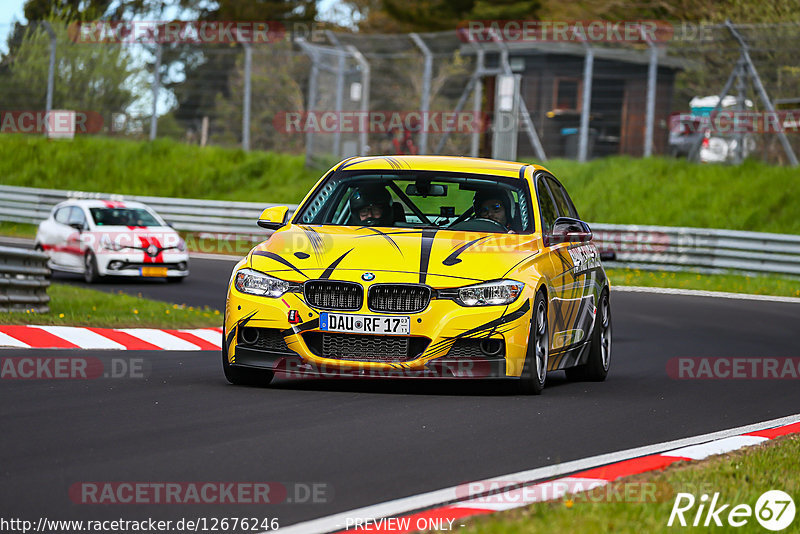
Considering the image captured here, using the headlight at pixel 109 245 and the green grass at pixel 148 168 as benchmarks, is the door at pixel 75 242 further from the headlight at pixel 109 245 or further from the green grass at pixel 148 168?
the green grass at pixel 148 168

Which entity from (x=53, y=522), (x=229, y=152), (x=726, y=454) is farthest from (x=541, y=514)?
(x=229, y=152)

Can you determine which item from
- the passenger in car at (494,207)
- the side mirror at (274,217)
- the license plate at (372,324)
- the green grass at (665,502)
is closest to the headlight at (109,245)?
the side mirror at (274,217)

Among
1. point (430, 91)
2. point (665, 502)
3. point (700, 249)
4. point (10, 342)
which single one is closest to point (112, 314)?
point (10, 342)

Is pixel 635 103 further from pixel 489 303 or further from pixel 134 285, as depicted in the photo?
pixel 489 303

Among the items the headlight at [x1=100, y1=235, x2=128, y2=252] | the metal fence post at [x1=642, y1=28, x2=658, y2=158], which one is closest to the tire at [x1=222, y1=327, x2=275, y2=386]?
the headlight at [x1=100, y1=235, x2=128, y2=252]

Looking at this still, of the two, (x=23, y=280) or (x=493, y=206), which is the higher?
(x=493, y=206)

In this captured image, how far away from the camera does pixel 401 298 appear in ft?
29.9

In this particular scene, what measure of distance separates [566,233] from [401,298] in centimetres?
174

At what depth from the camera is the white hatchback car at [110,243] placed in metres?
22.9

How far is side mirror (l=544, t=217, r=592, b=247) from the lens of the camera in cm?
1026

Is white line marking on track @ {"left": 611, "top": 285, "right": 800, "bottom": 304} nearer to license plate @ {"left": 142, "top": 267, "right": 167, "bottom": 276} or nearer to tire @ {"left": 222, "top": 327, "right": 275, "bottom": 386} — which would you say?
license plate @ {"left": 142, "top": 267, "right": 167, "bottom": 276}

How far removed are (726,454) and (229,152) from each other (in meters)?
32.7

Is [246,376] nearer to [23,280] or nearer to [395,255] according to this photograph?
[395,255]

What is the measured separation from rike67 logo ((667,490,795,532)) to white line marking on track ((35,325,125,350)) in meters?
7.65
